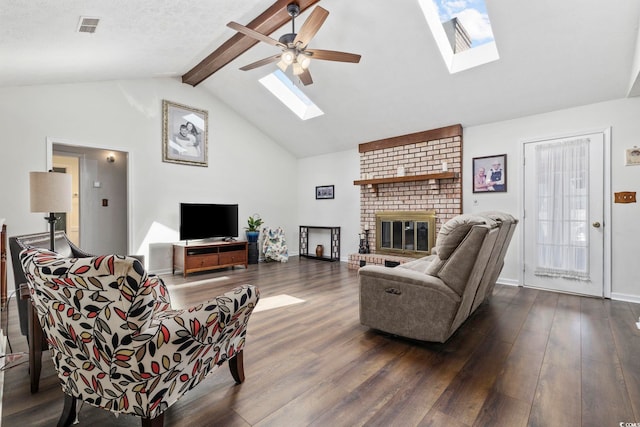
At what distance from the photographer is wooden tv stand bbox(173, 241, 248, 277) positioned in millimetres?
4816

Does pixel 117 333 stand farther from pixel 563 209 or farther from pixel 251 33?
pixel 563 209

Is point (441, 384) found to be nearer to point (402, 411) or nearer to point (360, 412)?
point (402, 411)

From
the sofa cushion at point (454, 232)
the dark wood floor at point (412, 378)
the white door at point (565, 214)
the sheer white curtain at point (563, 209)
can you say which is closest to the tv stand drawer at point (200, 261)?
the dark wood floor at point (412, 378)

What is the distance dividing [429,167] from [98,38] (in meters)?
4.59

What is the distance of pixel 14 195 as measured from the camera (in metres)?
3.71

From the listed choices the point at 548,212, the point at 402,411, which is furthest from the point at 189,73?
the point at 548,212

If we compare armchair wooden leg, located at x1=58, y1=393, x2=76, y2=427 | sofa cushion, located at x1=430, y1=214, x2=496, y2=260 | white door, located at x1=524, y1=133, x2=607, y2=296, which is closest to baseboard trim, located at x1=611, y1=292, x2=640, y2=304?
white door, located at x1=524, y1=133, x2=607, y2=296

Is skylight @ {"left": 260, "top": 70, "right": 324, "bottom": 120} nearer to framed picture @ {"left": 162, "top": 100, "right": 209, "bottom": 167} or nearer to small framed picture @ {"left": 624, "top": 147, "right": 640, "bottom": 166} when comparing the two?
framed picture @ {"left": 162, "top": 100, "right": 209, "bottom": 167}

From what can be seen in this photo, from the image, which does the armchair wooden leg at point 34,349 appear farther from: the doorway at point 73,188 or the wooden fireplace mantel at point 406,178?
the wooden fireplace mantel at point 406,178

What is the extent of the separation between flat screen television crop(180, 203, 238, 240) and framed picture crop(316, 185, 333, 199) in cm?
193

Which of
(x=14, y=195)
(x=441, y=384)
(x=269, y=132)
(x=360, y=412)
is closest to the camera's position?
(x=360, y=412)

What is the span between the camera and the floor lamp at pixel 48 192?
2.12m

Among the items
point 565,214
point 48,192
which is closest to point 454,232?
point 565,214

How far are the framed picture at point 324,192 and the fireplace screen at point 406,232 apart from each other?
1330 millimetres
